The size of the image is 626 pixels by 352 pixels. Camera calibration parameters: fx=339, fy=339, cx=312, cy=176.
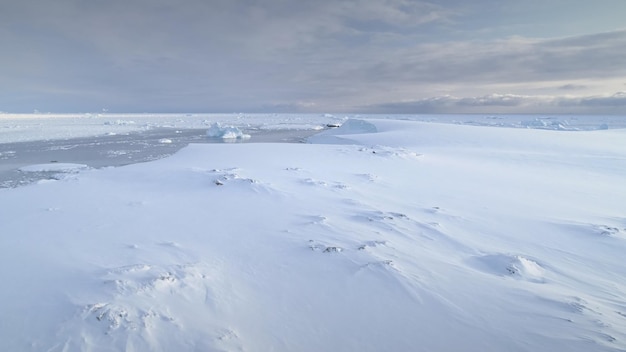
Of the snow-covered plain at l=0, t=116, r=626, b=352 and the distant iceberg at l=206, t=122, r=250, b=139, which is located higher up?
the distant iceberg at l=206, t=122, r=250, b=139

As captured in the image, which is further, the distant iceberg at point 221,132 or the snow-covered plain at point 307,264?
the distant iceberg at point 221,132

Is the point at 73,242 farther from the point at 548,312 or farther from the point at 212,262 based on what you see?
the point at 548,312

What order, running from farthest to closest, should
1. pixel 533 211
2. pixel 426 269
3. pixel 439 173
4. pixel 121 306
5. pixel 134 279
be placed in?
1. pixel 439 173
2. pixel 533 211
3. pixel 426 269
4. pixel 134 279
5. pixel 121 306

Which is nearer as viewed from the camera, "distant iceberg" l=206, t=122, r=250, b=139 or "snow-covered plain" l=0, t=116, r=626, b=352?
"snow-covered plain" l=0, t=116, r=626, b=352

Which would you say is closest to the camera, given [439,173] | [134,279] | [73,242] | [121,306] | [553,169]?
[121,306]

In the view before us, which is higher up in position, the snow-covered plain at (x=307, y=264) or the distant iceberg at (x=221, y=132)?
the distant iceberg at (x=221, y=132)

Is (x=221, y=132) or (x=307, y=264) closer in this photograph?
(x=307, y=264)

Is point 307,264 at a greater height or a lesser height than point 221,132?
lesser

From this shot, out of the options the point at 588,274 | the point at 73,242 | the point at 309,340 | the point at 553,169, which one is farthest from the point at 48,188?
the point at 553,169
